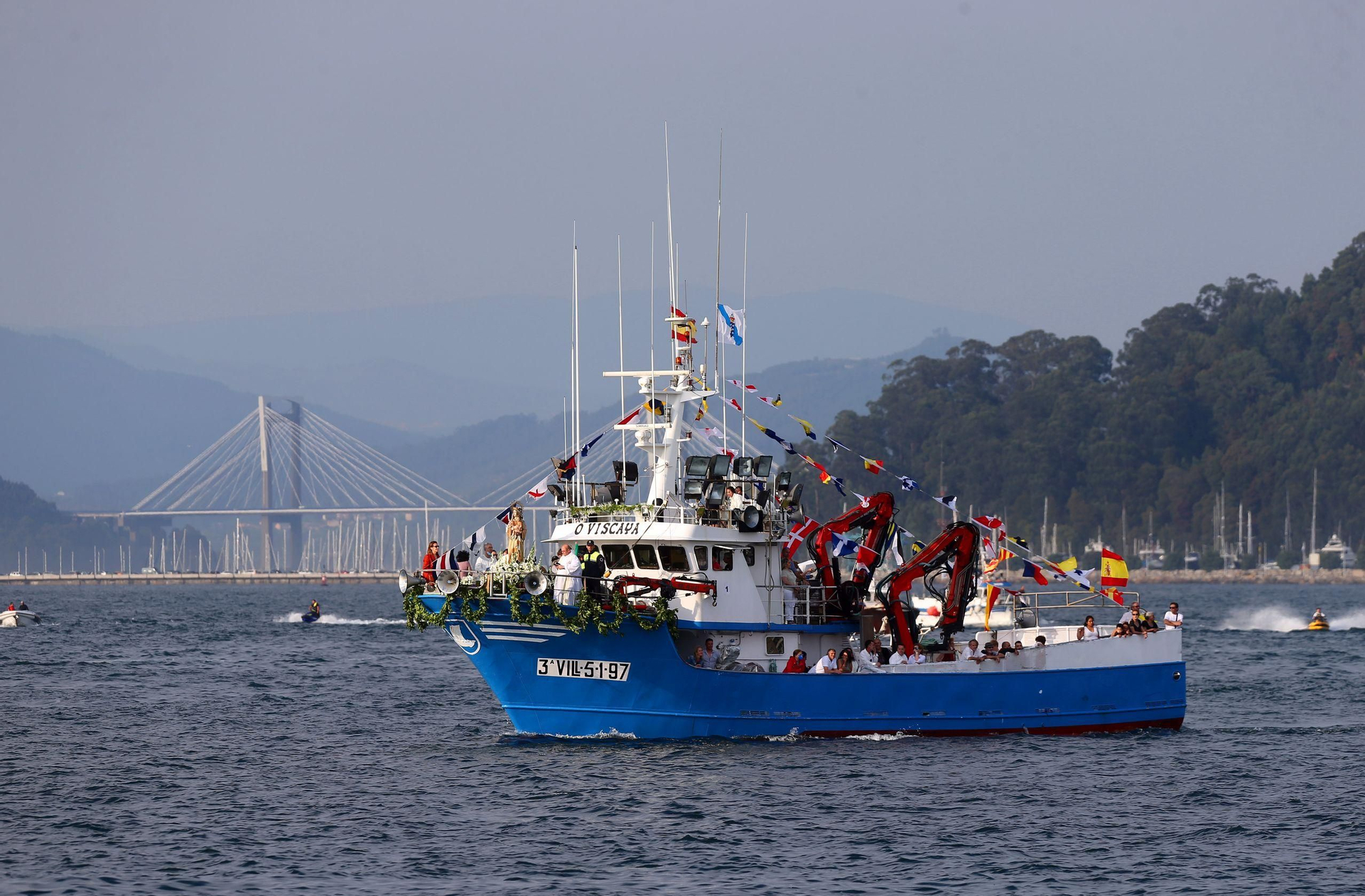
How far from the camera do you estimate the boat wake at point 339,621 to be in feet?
332

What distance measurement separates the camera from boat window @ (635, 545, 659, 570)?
116 ft

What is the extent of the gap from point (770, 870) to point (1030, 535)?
173 meters

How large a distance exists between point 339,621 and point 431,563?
7159cm

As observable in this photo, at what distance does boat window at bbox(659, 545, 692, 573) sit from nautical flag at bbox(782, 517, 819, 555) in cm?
217

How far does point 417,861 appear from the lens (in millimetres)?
26859

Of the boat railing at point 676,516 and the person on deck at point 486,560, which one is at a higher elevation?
the boat railing at point 676,516

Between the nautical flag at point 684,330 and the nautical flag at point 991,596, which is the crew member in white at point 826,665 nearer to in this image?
the nautical flag at point 991,596

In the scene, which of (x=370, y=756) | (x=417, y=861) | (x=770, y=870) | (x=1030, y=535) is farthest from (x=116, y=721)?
(x=1030, y=535)

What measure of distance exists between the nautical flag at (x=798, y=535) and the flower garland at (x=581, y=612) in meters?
3.09

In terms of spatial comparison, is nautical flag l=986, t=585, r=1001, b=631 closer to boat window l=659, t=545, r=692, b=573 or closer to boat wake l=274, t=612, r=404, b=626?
boat window l=659, t=545, r=692, b=573

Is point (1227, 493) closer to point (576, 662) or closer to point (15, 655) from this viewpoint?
point (15, 655)

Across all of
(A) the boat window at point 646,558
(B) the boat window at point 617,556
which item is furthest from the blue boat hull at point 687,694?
(B) the boat window at point 617,556

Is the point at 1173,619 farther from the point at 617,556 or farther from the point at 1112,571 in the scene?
the point at 617,556

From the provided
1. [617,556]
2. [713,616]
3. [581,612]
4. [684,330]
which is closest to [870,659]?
[713,616]
